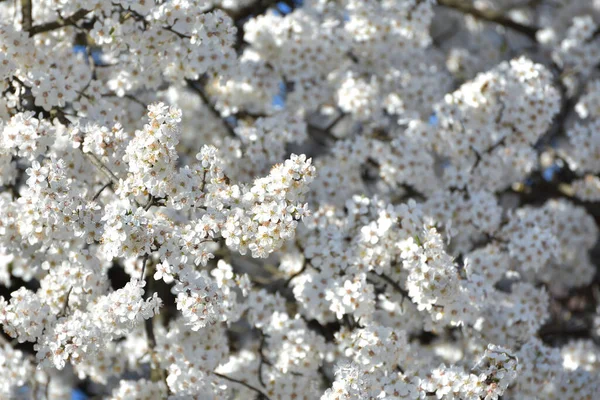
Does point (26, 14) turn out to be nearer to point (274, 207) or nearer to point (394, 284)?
point (274, 207)

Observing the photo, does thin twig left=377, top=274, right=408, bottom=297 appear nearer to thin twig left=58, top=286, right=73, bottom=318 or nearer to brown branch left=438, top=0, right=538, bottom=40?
thin twig left=58, top=286, right=73, bottom=318

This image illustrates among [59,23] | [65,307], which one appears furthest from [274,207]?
[59,23]

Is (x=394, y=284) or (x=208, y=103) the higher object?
(x=394, y=284)

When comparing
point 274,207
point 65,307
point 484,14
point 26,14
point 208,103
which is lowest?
point 208,103

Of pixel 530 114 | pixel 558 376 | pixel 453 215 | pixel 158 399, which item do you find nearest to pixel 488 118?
pixel 530 114

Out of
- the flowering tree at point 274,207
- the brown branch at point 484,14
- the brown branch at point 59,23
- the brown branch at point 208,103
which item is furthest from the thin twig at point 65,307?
the brown branch at point 484,14

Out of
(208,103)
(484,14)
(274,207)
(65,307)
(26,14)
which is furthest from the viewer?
(484,14)

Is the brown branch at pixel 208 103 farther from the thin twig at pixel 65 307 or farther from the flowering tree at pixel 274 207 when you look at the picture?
the thin twig at pixel 65 307
